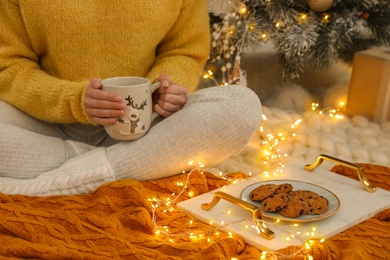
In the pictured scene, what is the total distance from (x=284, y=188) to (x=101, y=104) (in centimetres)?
35

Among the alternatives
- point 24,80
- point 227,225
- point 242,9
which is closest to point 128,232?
point 227,225

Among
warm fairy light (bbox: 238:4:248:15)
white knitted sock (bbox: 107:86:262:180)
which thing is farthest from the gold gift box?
white knitted sock (bbox: 107:86:262:180)

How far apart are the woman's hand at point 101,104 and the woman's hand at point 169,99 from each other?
0.12 metres

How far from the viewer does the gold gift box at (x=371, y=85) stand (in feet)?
5.09

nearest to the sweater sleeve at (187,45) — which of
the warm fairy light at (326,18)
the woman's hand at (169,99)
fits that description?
the woman's hand at (169,99)

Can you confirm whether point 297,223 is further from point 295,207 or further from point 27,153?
point 27,153

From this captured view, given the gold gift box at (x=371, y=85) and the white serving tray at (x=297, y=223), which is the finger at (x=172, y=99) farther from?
the gold gift box at (x=371, y=85)

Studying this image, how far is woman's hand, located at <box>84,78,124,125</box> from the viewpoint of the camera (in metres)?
0.98

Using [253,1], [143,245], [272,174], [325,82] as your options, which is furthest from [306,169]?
[325,82]

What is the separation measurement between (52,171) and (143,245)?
1.02ft

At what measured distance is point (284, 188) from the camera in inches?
37.9

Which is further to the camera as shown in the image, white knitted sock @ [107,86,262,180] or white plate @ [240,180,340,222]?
white knitted sock @ [107,86,262,180]

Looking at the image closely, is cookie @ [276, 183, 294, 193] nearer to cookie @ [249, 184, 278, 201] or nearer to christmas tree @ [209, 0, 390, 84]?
cookie @ [249, 184, 278, 201]

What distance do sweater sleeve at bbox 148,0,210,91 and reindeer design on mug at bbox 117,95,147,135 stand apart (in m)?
0.20
